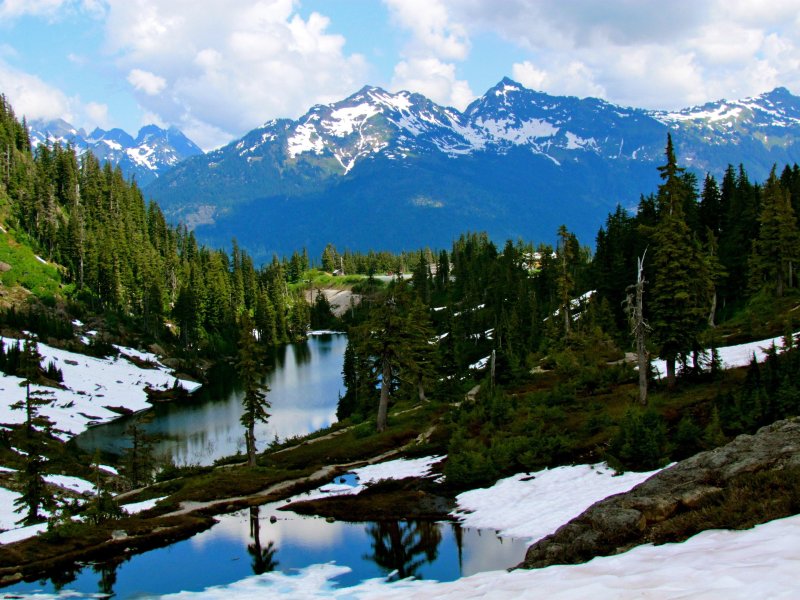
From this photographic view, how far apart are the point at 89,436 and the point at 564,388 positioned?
211 ft

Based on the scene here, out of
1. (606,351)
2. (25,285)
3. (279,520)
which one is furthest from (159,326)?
(279,520)

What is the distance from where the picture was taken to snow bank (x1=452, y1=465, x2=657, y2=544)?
24.4 metres

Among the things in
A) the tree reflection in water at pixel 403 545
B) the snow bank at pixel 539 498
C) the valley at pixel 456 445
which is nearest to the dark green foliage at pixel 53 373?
the valley at pixel 456 445

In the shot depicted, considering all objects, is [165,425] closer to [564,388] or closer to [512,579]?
[564,388]

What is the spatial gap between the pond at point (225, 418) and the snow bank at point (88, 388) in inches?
144

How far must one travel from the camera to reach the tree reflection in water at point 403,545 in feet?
76.2

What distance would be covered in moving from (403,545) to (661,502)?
498 inches

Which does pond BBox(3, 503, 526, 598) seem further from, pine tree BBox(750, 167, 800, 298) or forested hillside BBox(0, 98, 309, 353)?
forested hillside BBox(0, 98, 309, 353)

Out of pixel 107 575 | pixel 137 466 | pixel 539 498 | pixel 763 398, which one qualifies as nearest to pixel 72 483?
pixel 137 466

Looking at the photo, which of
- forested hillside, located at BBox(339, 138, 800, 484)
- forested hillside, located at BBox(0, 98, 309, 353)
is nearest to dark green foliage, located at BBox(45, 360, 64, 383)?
forested hillside, located at BBox(0, 98, 309, 353)

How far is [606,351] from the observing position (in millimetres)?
63812

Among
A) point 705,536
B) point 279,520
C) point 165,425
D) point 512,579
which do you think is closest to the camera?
point 705,536

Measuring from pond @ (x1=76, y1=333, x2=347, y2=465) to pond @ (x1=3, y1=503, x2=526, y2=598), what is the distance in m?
32.6

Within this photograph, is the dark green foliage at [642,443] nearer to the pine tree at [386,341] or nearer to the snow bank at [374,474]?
the snow bank at [374,474]
